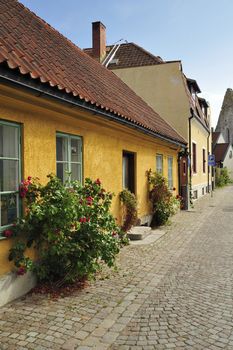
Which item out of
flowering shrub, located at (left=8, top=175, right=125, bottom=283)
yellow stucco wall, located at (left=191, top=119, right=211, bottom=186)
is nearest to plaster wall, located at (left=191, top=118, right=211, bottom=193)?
yellow stucco wall, located at (left=191, top=119, right=211, bottom=186)

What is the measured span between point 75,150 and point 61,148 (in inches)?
23.1

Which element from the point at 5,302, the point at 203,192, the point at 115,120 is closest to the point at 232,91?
the point at 203,192

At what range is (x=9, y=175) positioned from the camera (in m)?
5.14

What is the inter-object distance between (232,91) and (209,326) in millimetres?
61302

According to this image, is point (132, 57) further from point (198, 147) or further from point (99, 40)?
point (198, 147)

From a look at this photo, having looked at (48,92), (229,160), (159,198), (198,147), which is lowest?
(159,198)

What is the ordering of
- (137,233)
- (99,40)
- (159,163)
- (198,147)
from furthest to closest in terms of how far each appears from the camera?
1. (198,147)
2. (99,40)
3. (159,163)
4. (137,233)

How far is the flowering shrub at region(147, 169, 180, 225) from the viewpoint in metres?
11.9

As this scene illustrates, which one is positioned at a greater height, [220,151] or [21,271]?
[220,151]

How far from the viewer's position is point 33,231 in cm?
515

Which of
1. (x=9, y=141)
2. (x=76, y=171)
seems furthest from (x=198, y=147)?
(x=9, y=141)

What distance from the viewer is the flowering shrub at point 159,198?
11.9 m

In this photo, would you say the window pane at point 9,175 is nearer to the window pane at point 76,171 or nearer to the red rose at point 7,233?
the red rose at point 7,233

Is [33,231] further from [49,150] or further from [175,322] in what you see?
[175,322]
